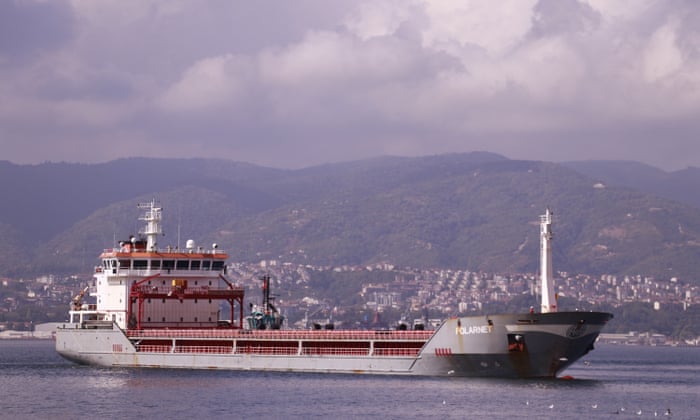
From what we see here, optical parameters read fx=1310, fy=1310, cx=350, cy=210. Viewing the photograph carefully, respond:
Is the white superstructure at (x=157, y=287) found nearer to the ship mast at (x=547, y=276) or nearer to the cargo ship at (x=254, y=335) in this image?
the cargo ship at (x=254, y=335)

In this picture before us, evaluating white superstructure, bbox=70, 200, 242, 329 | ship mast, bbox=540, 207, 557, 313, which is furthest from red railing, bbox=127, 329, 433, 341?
ship mast, bbox=540, 207, 557, 313

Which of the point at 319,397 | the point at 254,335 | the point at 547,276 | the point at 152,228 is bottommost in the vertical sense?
the point at 319,397

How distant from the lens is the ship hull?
6462cm

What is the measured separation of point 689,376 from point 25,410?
49.5 metres

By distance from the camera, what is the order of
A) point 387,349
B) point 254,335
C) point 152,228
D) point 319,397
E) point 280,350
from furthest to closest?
point 152,228 → point 254,335 → point 280,350 → point 387,349 → point 319,397

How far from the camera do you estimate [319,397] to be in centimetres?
6197

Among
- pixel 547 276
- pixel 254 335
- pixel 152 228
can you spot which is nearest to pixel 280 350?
pixel 254 335

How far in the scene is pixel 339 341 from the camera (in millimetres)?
71625

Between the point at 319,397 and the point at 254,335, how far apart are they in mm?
13503

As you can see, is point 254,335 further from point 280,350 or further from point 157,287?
point 157,287

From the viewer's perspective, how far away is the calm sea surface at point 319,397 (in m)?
57.0

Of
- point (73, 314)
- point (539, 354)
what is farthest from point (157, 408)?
point (73, 314)

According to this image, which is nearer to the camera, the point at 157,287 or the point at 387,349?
the point at 387,349

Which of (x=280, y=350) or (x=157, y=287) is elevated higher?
(x=157, y=287)
